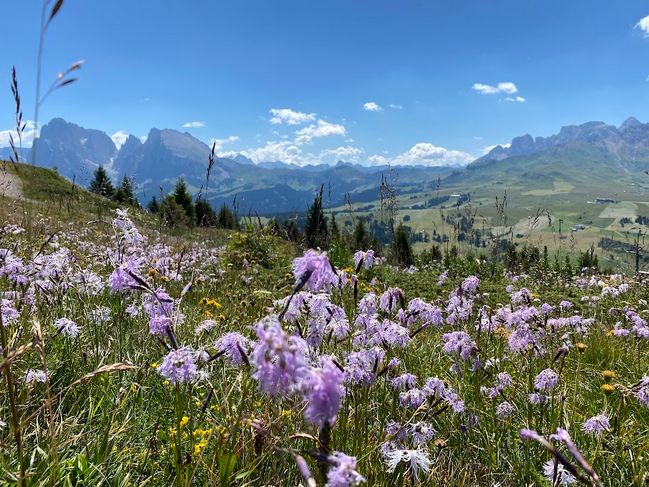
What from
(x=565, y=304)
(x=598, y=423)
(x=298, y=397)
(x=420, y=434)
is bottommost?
(x=565, y=304)

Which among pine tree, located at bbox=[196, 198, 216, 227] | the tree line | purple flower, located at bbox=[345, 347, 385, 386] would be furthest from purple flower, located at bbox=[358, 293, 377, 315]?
pine tree, located at bbox=[196, 198, 216, 227]

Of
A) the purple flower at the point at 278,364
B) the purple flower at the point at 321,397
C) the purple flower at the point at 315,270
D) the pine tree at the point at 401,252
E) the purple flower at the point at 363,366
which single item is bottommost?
the pine tree at the point at 401,252

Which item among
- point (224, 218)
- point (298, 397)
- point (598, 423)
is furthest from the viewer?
point (224, 218)

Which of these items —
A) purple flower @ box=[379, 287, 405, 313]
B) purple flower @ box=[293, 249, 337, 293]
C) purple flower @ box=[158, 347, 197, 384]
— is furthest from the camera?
purple flower @ box=[379, 287, 405, 313]

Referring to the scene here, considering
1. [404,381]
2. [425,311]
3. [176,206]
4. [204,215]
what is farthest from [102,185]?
[176,206]

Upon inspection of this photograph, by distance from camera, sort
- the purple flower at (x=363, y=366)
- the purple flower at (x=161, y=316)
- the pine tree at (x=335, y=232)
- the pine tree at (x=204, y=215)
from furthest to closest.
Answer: the pine tree at (x=335, y=232) → the pine tree at (x=204, y=215) → the purple flower at (x=363, y=366) → the purple flower at (x=161, y=316)

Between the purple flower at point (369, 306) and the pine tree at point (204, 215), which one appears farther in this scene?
the pine tree at point (204, 215)

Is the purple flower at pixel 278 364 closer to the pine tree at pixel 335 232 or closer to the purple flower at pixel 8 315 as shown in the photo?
the purple flower at pixel 8 315

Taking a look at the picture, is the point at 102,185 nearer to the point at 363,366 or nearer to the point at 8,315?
the point at 8,315

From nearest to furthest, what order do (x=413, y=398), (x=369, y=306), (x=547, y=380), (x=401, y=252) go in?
(x=413, y=398)
(x=369, y=306)
(x=547, y=380)
(x=401, y=252)

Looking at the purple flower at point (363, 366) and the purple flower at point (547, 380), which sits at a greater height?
the purple flower at point (363, 366)

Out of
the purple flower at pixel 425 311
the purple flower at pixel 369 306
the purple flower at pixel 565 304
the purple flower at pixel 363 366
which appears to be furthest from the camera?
the purple flower at pixel 565 304

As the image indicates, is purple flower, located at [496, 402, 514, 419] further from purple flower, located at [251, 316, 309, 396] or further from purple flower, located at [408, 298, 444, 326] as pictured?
purple flower, located at [251, 316, 309, 396]

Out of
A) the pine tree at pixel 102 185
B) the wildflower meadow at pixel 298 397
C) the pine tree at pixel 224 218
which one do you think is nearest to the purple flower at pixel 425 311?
the wildflower meadow at pixel 298 397
